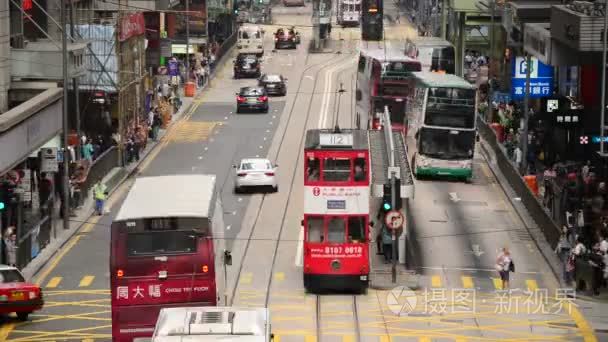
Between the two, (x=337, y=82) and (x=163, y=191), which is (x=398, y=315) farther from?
(x=337, y=82)

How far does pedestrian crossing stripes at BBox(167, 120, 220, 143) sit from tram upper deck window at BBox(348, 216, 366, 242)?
110 ft

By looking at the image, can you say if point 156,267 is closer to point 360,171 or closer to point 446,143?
point 360,171

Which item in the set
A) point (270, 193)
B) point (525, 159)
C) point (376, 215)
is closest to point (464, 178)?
point (525, 159)

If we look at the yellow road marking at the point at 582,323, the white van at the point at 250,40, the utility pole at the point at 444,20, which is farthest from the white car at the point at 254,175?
the utility pole at the point at 444,20

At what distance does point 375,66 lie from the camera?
74.9 metres

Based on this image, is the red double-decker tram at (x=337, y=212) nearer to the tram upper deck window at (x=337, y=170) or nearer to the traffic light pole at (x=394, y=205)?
the tram upper deck window at (x=337, y=170)

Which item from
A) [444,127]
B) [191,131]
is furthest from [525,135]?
[191,131]

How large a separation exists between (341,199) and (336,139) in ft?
6.04

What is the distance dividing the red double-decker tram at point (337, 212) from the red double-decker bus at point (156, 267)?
988 cm

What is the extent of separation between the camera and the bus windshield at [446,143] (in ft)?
212

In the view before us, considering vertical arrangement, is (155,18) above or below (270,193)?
above

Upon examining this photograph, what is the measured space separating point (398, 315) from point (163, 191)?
8.71 m

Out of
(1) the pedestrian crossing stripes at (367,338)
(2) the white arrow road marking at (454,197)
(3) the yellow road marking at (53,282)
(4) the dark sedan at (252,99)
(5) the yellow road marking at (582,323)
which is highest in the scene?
(4) the dark sedan at (252,99)

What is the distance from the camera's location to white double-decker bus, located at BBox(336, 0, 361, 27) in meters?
133
